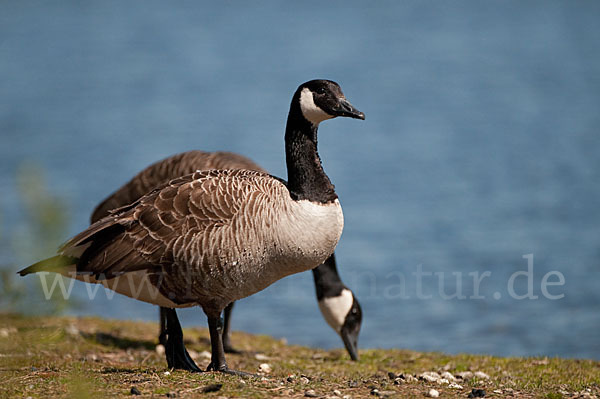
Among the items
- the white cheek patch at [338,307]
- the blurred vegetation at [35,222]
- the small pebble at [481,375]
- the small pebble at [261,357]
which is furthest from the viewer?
the white cheek patch at [338,307]

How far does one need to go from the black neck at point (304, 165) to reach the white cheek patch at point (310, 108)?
7 cm

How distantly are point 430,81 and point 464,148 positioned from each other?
8.63m

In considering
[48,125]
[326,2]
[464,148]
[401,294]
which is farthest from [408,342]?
[326,2]

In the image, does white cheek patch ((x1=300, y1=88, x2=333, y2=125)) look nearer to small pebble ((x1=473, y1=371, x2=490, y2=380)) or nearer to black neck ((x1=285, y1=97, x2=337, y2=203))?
black neck ((x1=285, y1=97, x2=337, y2=203))

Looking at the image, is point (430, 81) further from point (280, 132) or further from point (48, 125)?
point (48, 125)

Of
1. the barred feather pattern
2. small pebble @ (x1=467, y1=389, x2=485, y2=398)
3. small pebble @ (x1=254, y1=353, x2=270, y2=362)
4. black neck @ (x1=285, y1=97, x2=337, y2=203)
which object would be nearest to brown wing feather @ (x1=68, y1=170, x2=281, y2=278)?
the barred feather pattern

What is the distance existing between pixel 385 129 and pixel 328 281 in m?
16.6

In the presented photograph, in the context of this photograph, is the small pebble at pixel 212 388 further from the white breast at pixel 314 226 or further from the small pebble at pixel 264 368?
the small pebble at pixel 264 368

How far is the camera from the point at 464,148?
23938mm

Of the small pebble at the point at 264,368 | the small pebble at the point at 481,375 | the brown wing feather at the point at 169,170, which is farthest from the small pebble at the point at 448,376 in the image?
the brown wing feather at the point at 169,170

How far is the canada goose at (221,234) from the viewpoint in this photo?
256 inches

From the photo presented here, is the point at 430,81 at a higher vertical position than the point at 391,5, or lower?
lower

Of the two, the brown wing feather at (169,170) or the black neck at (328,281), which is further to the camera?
the black neck at (328,281)

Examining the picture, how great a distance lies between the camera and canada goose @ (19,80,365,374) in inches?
256
